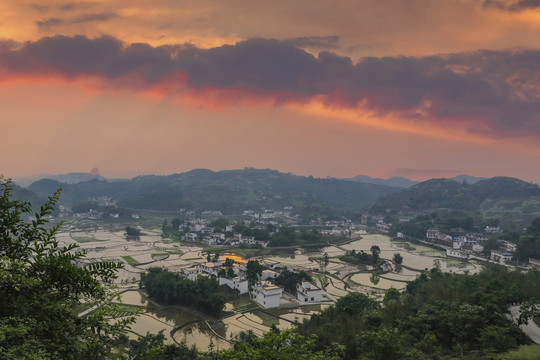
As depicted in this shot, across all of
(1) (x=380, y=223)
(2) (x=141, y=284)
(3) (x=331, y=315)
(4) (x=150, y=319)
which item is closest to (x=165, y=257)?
(2) (x=141, y=284)

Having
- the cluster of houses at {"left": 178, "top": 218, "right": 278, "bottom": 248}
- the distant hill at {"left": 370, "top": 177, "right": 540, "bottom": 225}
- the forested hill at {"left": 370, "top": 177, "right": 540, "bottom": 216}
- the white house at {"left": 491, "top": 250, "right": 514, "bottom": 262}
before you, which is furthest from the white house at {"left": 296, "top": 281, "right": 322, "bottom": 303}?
the forested hill at {"left": 370, "top": 177, "right": 540, "bottom": 216}

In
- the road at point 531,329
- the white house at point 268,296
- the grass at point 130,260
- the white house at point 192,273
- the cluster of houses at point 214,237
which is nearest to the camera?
the road at point 531,329

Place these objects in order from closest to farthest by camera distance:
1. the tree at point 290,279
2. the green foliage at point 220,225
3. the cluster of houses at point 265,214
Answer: the tree at point 290,279 → the green foliage at point 220,225 → the cluster of houses at point 265,214

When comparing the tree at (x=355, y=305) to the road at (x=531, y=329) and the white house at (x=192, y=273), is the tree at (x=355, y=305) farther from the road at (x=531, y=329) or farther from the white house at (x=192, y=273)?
the white house at (x=192, y=273)

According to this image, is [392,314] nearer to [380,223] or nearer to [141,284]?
[141,284]

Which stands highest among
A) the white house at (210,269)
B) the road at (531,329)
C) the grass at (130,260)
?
the road at (531,329)

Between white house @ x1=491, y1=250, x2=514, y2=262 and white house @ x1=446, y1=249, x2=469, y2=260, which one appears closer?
white house @ x1=491, y1=250, x2=514, y2=262

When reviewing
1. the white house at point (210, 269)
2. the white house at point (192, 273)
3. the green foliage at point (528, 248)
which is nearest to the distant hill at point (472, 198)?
the green foliage at point (528, 248)

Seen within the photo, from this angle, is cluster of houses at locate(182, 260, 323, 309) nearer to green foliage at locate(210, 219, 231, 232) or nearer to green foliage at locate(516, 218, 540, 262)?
green foliage at locate(210, 219, 231, 232)
